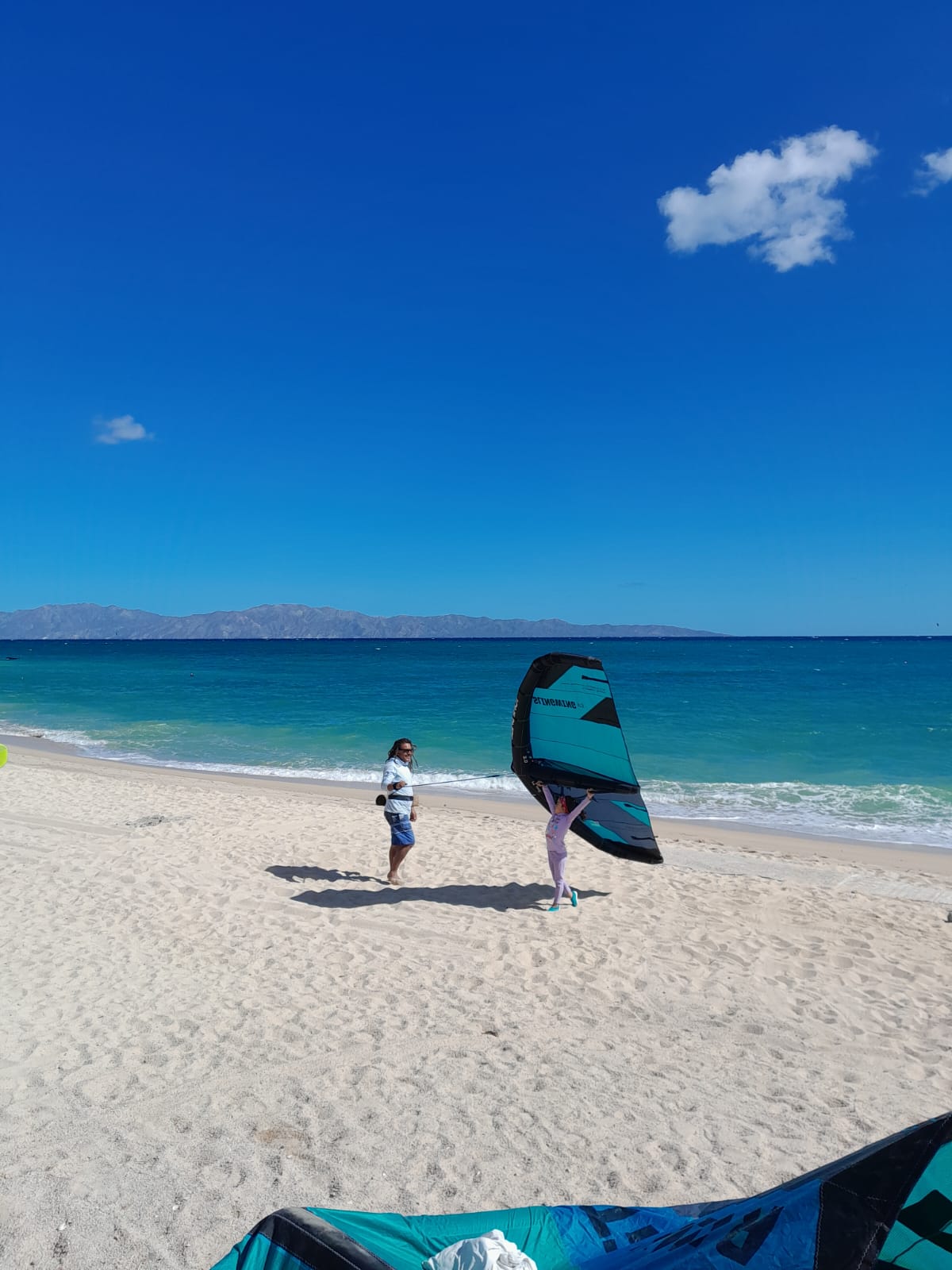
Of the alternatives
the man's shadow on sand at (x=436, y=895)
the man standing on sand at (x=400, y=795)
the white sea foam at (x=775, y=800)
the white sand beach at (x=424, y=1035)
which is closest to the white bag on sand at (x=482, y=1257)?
the white sand beach at (x=424, y=1035)

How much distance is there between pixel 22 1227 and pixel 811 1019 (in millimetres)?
4729

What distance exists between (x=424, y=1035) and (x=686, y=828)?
8350 millimetres

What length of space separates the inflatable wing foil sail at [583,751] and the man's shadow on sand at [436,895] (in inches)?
27.3

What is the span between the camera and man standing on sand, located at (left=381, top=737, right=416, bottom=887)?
7828 millimetres

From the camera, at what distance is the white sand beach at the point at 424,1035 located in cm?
363

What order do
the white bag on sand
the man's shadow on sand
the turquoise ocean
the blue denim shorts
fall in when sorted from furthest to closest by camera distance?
the turquoise ocean → the blue denim shorts → the man's shadow on sand → the white bag on sand

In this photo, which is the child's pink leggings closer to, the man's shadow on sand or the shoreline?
the man's shadow on sand

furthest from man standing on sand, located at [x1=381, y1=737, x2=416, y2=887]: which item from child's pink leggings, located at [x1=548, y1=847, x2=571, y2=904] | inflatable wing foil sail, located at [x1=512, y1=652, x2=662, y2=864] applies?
child's pink leggings, located at [x1=548, y1=847, x2=571, y2=904]

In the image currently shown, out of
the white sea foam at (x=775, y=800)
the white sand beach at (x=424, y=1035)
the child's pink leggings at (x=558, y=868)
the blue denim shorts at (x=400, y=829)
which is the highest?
the blue denim shorts at (x=400, y=829)

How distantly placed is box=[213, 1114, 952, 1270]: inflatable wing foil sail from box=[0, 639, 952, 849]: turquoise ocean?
8932 mm

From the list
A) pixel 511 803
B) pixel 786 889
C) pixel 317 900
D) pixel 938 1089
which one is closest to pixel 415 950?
pixel 317 900

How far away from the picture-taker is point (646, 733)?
80.0 ft

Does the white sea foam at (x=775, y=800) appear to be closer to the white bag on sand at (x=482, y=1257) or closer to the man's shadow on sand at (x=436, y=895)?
the man's shadow on sand at (x=436, y=895)

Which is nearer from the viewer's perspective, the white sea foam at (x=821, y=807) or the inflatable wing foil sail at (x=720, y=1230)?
the inflatable wing foil sail at (x=720, y=1230)
